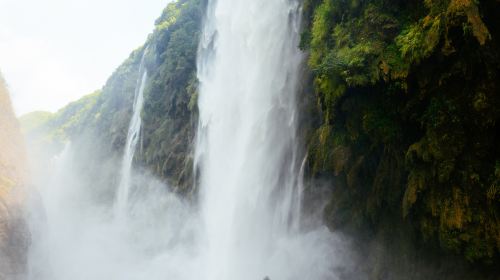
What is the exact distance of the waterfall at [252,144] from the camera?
1591 centimetres

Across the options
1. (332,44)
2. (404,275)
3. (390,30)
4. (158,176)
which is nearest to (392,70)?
(390,30)

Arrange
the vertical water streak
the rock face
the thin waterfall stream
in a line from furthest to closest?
the vertical water streak → the rock face → the thin waterfall stream

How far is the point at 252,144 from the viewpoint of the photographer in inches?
720

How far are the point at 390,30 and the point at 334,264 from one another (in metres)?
6.63

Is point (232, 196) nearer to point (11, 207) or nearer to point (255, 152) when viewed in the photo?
point (255, 152)

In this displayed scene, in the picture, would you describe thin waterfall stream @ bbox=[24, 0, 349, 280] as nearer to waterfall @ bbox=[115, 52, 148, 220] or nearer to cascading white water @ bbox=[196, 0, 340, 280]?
cascading white water @ bbox=[196, 0, 340, 280]

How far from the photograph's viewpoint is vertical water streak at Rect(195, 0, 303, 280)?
633 inches

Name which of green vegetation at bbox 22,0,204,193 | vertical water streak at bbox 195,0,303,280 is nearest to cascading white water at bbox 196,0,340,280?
vertical water streak at bbox 195,0,303,280

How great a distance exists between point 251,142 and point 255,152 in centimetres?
61

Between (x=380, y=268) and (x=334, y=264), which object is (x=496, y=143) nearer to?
(x=380, y=268)

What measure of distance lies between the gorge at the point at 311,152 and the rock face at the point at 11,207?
203 mm

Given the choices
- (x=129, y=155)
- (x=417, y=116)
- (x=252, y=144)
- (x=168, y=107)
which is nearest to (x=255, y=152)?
(x=252, y=144)

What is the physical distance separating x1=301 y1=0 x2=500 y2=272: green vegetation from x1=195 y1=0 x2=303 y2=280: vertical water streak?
376 centimetres

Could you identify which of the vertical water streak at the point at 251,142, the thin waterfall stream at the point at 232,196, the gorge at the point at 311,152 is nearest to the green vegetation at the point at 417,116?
the gorge at the point at 311,152
